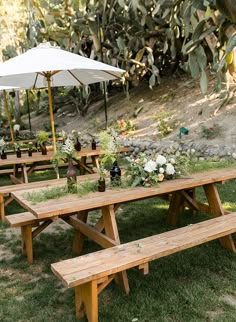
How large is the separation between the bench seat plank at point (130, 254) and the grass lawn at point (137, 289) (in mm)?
396

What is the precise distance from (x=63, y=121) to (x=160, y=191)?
33.3 ft

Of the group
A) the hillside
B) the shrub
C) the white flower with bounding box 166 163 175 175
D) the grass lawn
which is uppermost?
the hillside

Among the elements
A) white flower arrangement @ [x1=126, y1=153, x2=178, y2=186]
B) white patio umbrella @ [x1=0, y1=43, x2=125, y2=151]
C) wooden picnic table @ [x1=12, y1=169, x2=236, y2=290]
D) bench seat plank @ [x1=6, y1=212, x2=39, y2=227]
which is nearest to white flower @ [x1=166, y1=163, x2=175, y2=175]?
white flower arrangement @ [x1=126, y1=153, x2=178, y2=186]

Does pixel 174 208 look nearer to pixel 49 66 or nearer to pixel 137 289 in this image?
pixel 137 289

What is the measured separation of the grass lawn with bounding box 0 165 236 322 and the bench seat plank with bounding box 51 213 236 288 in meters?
0.40

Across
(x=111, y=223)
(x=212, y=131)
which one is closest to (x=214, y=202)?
(x=111, y=223)

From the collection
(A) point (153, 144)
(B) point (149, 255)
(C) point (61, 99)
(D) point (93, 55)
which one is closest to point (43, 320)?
(B) point (149, 255)

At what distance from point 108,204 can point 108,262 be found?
60 centimetres

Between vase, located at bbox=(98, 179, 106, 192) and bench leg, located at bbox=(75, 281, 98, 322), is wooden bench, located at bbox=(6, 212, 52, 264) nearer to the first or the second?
vase, located at bbox=(98, 179, 106, 192)

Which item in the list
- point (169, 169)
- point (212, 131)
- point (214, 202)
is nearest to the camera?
point (169, 169)

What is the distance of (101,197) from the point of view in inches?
114

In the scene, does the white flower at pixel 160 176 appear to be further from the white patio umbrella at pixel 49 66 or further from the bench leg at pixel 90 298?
the white patio umbrella at pixel 49 66

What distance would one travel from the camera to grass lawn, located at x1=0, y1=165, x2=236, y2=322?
2.46m

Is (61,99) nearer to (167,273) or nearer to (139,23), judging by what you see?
(139,23)
